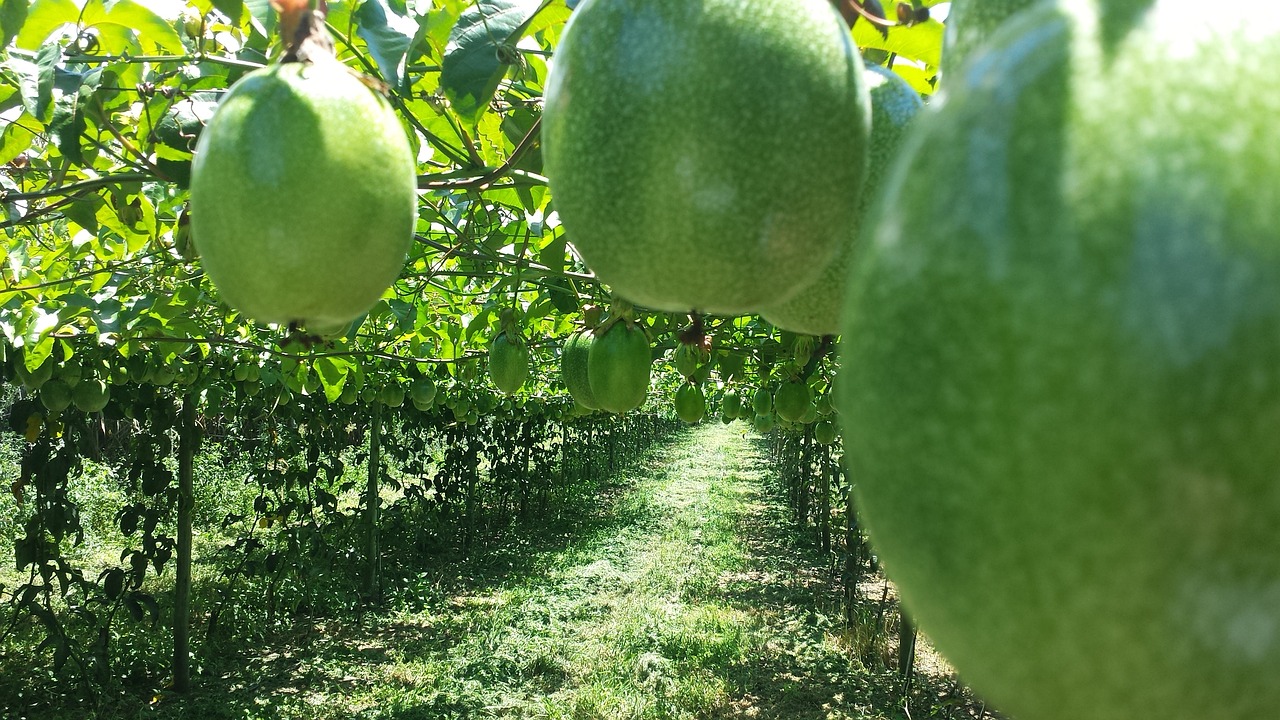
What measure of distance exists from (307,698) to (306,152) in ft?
24.2

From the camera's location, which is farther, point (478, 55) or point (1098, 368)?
point (478, 55)

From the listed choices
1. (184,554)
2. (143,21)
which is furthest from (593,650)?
(143,21)

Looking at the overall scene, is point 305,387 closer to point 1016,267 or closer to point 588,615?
point 588,615

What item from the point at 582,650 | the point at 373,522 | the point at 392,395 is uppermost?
the point at 392,395

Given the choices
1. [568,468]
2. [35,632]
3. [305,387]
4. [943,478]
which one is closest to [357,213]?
[943,478]

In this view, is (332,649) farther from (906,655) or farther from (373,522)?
(906,655)

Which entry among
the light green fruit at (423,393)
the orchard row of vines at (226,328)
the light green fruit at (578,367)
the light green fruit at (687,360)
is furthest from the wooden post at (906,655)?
the light green fruit at (578,367)

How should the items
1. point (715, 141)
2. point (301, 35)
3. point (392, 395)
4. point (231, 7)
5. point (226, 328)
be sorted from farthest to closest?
point (392, 395)
point (226, 328)
point (231, 7)
point (301, 35)
point (715, 141)

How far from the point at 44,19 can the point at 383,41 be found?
0.97 m

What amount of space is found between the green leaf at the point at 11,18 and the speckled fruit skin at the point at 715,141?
1.55m

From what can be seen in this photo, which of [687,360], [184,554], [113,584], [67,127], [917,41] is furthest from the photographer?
[184,554]

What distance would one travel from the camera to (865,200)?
2.74 feet

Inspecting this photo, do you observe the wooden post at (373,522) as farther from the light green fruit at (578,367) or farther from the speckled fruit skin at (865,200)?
the speckled fruit skin at (865,200)

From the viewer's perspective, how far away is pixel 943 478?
40cm
